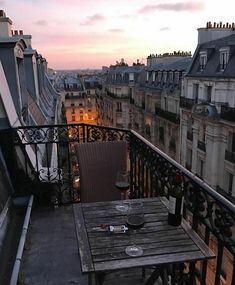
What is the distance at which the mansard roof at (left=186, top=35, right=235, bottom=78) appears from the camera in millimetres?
16734

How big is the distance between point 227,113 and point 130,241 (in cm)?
1513

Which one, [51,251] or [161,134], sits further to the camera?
[161,134]

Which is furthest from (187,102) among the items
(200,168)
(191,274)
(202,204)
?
Result: (191,274)

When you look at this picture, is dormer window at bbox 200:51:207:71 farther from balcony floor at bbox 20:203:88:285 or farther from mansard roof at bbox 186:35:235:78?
balcony floor at bbox 20:203:88:285

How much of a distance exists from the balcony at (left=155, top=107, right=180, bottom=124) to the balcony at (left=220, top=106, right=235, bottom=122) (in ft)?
27.7

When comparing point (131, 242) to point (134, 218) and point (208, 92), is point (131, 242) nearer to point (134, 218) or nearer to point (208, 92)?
point (134, 218)

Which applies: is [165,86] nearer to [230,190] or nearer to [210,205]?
[230,190]

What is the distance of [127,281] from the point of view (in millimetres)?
4199

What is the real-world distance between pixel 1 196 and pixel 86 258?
3.20m

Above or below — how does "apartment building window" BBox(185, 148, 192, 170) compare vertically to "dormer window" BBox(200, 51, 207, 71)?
below

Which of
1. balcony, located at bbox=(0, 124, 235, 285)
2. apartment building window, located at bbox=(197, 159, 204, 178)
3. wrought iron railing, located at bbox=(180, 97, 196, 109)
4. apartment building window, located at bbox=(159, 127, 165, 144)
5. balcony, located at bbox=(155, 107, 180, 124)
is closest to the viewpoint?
balcony, located at bbox=(0, 124, 235, 285)

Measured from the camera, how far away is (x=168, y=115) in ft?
88.9

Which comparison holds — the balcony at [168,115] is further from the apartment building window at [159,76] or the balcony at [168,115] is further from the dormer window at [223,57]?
the dormer window at [223,57]

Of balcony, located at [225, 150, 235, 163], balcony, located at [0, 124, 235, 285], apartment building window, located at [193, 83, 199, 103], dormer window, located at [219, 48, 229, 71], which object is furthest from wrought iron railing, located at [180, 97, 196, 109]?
balcony, located at [0, 124, 235, 285]
